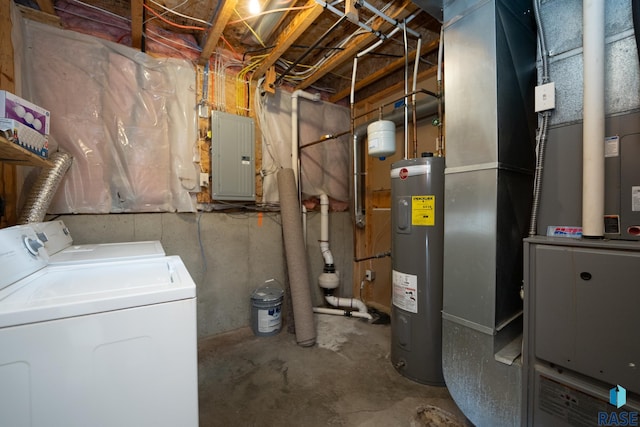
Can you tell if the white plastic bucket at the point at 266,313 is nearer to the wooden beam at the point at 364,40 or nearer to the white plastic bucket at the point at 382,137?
the white plastic bucket at the point at 382,137

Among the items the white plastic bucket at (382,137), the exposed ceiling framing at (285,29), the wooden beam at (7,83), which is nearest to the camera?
the wooden beam at (7,83)

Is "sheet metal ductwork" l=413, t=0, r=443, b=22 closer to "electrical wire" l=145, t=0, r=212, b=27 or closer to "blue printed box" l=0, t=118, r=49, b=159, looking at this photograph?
"electrical wire" l=145, t=0, r=212, b=27

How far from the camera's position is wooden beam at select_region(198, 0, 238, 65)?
1640 millimetres

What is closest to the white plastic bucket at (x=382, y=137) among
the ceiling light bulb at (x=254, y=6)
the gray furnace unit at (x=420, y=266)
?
the gray furnace unit at (x=420, y=266)

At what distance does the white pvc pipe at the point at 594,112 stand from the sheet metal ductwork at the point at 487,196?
29cm

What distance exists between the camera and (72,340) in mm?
713

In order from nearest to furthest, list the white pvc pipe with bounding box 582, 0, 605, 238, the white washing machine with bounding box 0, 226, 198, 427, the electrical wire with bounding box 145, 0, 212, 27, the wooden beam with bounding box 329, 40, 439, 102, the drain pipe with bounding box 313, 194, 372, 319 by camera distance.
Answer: the white washing machine with bounding box 0, 226, 198, 427, the white pvc pipe with bounding box 582, 0, 605, 238, the electrical wire with bounding box 145, 0, 212, 27, the wooden beam with bounding box 329, 40, 439, 102, the drain pipe with bounding box 313, 194, 372, 319

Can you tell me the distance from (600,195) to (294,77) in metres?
2.56

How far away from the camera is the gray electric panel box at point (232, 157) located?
2.35 meters

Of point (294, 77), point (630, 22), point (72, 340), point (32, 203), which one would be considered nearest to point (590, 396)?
point (630, 22)

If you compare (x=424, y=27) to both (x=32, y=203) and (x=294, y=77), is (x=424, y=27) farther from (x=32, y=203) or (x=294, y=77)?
(x=32, y=203)

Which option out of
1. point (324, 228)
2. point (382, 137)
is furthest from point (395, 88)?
point (324, 228)

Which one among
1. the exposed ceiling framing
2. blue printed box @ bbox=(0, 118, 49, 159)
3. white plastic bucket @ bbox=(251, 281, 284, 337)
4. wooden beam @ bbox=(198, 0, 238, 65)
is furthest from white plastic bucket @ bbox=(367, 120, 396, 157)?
blue printed box @ bbox=(0, 118, 49, 159)

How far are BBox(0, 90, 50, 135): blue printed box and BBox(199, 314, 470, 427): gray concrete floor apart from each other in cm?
170
